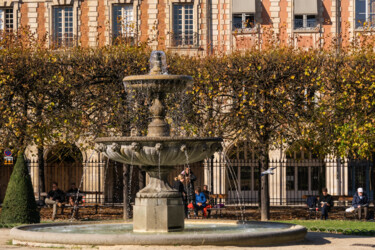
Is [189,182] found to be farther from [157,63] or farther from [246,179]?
[246,179]

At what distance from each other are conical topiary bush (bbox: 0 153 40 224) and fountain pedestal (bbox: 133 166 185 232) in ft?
20.3

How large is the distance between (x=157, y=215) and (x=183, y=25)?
782 inches

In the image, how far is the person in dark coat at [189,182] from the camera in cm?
2100

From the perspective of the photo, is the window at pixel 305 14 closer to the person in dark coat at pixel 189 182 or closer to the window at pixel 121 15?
the window at pixel 121 15

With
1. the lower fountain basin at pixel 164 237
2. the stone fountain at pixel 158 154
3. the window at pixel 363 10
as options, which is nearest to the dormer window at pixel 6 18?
the window at pixel 363 10

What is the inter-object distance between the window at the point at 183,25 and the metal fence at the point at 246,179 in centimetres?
479

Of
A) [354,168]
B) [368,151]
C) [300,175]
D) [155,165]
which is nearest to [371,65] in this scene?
[368,151]

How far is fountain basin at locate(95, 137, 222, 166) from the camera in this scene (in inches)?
551

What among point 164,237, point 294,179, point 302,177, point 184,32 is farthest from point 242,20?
point 164,237

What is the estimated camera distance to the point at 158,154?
14070 millimetres

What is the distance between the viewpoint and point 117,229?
15656 millimetres

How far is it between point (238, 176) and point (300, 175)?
261cm

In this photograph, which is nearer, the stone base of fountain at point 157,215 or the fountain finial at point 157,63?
the stone base of fountain at point 157,215

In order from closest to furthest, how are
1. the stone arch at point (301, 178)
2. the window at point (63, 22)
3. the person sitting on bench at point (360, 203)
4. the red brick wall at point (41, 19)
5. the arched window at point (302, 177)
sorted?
the person sitting on bench at point (360, 203) → the window at point (63, 22) → the red brick wall at point (41, 19) → the stone arch at point (301, 178) → the arched window at point (302, 177)
